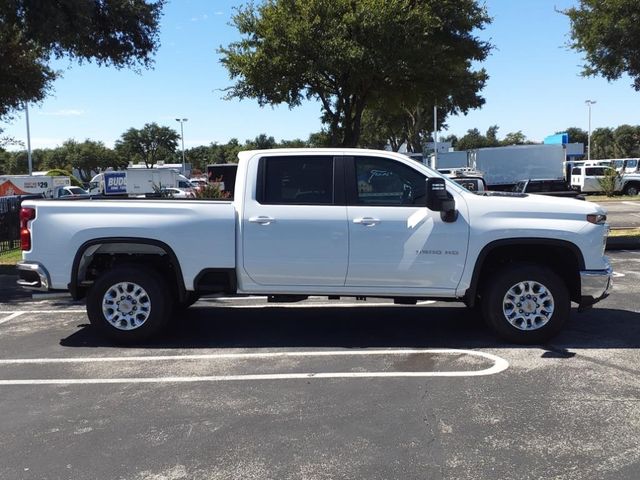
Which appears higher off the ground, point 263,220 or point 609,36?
point 609,36

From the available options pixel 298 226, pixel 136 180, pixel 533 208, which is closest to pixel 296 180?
pixel 298 226

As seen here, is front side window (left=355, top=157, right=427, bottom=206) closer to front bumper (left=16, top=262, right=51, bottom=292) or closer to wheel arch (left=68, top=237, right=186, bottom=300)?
wheel arch (left=68, top=237, right=186, bottom=300)

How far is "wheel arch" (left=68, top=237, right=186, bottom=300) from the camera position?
6125 millimetres

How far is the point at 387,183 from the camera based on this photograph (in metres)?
6.14

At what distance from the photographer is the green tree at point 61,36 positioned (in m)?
11.0

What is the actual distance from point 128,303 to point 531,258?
14.0 feet

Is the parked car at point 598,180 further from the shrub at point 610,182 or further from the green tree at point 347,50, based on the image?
the green tree at point 347,50

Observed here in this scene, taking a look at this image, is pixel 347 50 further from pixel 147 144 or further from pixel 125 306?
pixel 147 144

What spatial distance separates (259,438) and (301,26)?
11.1 m

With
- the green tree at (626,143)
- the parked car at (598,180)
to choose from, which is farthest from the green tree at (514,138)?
the parked car at (598,180)

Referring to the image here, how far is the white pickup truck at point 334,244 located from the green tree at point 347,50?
25.3ft

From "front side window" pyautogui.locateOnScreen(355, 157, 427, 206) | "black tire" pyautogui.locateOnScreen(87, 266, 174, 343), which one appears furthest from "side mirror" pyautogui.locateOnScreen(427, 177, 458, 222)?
"black tire" pyautogui.locateOnScreen(87, 266, 174, 343)

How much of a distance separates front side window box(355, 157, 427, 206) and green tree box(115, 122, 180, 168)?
3415 inches

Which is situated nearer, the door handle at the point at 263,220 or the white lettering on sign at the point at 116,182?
the door handle at the point at 263,220
